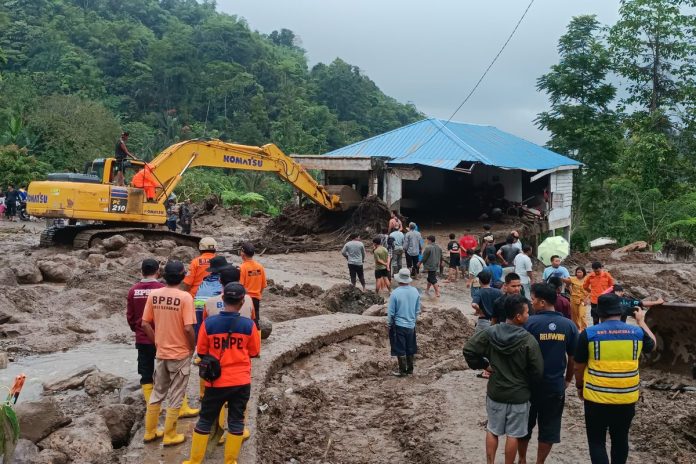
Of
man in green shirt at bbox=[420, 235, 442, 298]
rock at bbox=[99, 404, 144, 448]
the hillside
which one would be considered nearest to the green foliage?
the hillside

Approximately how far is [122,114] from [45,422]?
5327 cm

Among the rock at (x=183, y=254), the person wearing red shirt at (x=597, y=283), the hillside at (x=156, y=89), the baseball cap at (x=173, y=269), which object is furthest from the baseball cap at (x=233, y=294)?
the hillside at (x=156, y=89)

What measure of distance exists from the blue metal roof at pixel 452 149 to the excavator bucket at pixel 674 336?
573 inches

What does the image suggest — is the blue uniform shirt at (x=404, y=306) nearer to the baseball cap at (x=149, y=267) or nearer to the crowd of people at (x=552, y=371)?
the crowd of people at (x=552, y=371)

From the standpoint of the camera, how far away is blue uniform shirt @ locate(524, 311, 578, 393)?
17.3 feet

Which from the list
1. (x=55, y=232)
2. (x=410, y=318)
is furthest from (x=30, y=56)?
(x=410, y=318)

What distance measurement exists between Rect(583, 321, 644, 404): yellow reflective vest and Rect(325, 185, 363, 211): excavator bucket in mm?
19025

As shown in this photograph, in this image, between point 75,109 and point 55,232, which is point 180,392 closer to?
point 55,232

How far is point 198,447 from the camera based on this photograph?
5047 millimetres

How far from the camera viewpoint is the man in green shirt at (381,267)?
14925 millimetres

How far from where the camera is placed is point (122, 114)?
181 ft

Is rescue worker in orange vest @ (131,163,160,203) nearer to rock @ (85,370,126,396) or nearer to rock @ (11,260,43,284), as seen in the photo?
rock @ (11,260,43,284)

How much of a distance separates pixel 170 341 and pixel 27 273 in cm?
953

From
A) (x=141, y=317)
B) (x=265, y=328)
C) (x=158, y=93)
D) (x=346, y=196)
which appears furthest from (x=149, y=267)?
(x=158, y=93)
